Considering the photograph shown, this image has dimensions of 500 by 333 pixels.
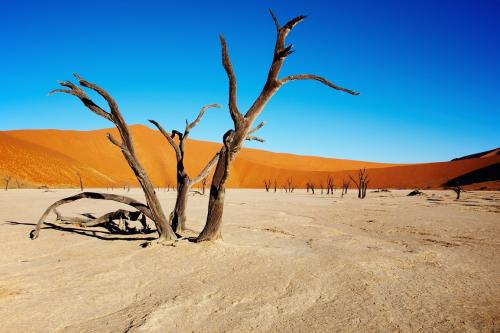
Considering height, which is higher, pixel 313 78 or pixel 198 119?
pixel 313 78

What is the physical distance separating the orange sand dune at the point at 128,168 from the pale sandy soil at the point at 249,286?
44.1 metres

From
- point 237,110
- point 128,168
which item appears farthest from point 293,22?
point 128,168

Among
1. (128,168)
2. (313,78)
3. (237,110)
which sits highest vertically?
(128,168)

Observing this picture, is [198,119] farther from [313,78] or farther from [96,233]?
[96,233]

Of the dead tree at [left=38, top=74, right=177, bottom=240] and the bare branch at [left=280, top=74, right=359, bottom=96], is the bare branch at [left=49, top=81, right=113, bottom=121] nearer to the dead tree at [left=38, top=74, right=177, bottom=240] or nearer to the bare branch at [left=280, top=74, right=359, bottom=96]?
the dead tree at [left=38, top=74, right=177, bottom=240]

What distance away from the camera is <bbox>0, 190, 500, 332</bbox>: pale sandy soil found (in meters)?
2.95

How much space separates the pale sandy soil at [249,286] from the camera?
2953 millimetres

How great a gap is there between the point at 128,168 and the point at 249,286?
70.6 m

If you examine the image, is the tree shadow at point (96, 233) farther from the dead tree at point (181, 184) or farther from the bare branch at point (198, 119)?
the bare branch at point (198, 119)

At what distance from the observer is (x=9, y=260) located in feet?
16.7

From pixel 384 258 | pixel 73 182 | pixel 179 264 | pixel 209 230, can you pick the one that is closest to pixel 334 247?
pixel 384 258

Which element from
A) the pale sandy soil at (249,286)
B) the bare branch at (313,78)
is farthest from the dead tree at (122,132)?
the bare branch at (313,78)

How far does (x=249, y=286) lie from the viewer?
391 centimetres

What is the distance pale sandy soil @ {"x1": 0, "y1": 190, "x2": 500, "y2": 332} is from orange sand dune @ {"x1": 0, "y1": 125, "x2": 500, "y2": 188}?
145ft
